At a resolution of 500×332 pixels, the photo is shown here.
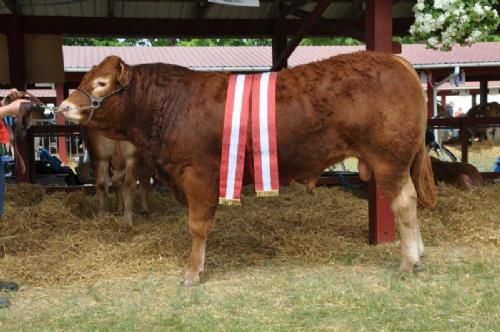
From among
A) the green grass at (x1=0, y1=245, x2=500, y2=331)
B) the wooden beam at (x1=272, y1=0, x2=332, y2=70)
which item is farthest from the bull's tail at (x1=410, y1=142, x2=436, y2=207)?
the wooden beam at (x1=272, y1=0, x2=332, y2=70)

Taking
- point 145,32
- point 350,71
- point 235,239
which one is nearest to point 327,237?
point 235,239

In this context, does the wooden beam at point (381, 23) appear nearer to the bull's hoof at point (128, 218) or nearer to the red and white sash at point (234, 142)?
the red and white sash at point (234, 142)

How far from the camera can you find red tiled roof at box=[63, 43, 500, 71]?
61.0ft

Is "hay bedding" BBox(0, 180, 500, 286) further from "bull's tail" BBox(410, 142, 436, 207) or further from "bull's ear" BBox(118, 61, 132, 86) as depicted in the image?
"bull's ear" BBox(118, 61, 132, 86)

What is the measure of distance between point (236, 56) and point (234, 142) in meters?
16.4

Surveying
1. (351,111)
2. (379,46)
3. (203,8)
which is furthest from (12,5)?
(351,111)

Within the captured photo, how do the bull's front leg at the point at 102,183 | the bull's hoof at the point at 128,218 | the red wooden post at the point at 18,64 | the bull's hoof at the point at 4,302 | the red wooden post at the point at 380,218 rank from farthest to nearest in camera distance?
1. the red wooden post at the point at 18,64
2. the bull's front leg at the point at 102,183
3. the bull's hoof at the point at 128,218
4. the red wooden post at the point at 380,218
5. the bull's hoof at the point at 4,302

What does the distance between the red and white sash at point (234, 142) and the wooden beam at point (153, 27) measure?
12.2 feet

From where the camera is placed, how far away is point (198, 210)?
14.4 ft

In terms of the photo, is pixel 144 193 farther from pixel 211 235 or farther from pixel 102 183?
pixel 211 235

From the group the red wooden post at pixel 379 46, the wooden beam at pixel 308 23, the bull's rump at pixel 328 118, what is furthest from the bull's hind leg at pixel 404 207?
the wooden beam at pixel 308 23

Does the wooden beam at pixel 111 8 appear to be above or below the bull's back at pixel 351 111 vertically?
above

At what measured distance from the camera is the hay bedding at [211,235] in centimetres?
485

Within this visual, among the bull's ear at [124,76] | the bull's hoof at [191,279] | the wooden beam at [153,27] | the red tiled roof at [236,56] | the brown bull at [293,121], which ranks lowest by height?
the bull's hoof at [191,279]
